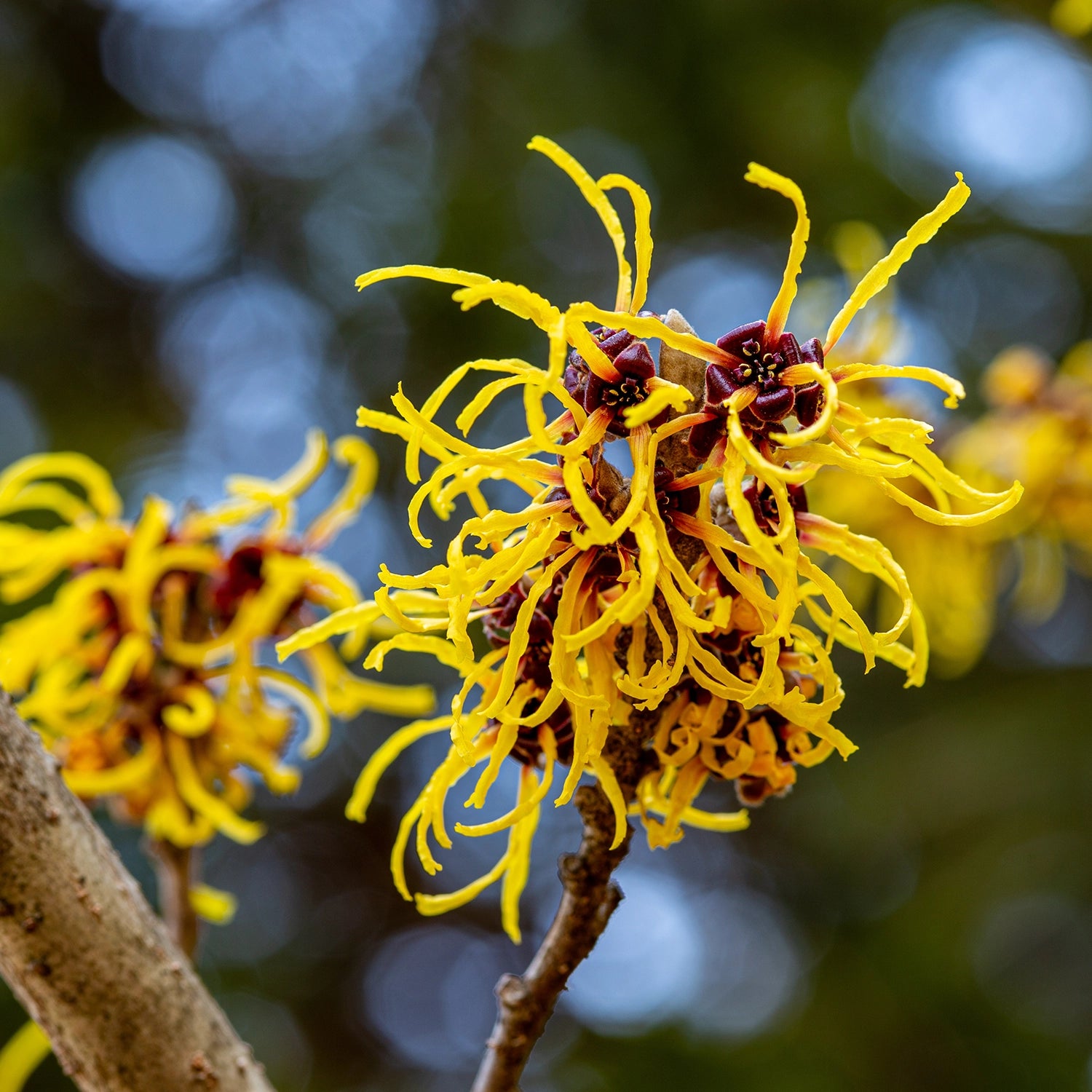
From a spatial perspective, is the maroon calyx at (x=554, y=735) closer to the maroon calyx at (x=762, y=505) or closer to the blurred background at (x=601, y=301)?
the maroon calyx at (x=762, y=505)

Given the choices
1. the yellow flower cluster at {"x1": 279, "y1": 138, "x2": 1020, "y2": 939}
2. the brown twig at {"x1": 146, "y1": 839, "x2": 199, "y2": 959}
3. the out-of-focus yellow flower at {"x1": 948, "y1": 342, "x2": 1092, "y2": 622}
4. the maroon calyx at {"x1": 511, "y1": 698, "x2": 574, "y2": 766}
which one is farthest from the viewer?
the out-of-focus yellow flower at {"x1": 948, "y1": 342, "x2": 1092, "y2": 622}

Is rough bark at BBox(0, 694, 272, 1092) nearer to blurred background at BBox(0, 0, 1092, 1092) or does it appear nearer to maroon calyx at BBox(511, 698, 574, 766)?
maroon calyx at BBox(511, 698, 574, 766)

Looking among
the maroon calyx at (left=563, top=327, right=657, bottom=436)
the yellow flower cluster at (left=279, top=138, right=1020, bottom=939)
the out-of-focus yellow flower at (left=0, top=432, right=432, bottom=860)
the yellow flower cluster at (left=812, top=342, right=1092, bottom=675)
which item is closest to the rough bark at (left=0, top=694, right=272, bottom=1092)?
the yellow flower cluster at (left=279, top=138, right=1020, bottom=939)

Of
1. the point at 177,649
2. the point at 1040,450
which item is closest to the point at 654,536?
the point at 177,649

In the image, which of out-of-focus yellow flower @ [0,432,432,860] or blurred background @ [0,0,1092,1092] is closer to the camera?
out-of-focus yellow flower @ [0,432,432,860]

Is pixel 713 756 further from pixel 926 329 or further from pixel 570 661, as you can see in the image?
pixel 926 329

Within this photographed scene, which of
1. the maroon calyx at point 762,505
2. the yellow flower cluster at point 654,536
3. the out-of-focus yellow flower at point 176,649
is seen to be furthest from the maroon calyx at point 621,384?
the out-of-focus yellow flower at point 176,649

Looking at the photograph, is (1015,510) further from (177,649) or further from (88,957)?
(88,957)
